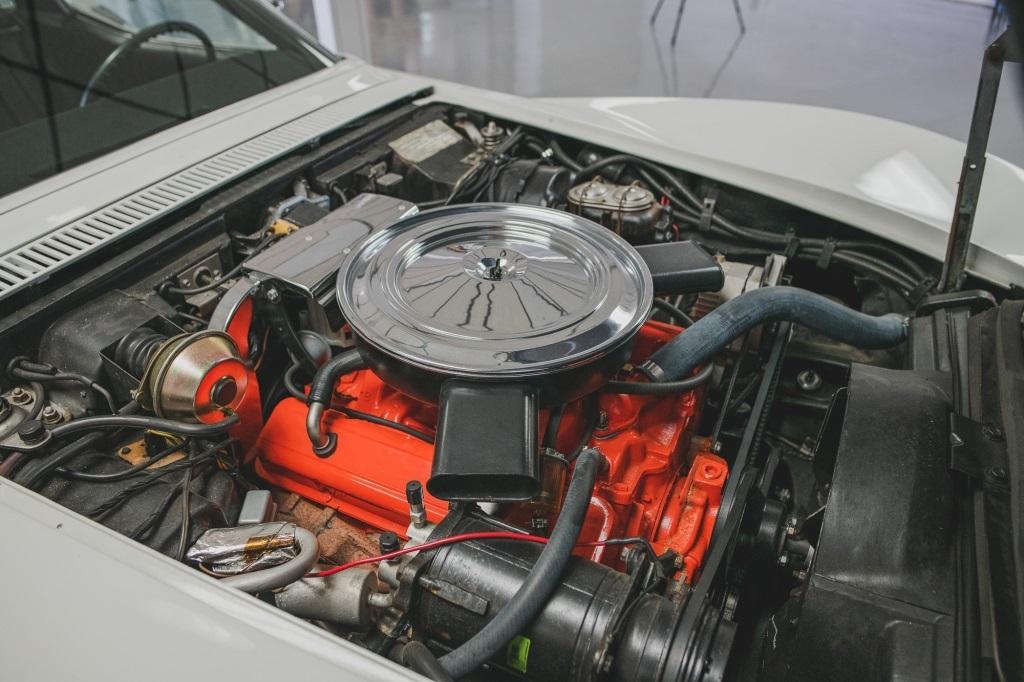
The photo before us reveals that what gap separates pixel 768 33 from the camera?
6.36 metres

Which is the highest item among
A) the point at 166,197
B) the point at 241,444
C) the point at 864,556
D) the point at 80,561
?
the point at 166,197

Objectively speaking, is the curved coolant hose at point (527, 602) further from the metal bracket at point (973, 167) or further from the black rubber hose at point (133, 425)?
the metal bracket at point (973, 167)

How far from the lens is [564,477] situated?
1203 millimetres

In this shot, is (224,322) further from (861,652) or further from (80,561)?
(861,652)

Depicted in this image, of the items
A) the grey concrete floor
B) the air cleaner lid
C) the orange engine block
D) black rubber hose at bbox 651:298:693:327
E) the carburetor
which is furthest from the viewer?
the grey concrete floor

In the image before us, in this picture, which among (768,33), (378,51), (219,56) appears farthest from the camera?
(768,33)

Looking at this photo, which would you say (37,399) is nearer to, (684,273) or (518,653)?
(518,653)

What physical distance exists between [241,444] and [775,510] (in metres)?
0.98

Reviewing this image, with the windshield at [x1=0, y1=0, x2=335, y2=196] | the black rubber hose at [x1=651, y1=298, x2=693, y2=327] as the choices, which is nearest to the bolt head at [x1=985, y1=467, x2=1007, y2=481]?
the black rubber hose at [x1=651, y1=298, x2=693, y2=327]

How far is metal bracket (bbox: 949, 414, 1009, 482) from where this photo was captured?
3.14 feet

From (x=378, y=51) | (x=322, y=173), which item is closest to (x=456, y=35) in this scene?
(x=378, y=51)

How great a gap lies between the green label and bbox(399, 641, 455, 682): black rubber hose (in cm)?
12

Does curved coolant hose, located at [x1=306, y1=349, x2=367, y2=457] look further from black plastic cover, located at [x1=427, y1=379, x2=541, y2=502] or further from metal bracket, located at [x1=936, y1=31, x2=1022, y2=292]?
metal bracket, located at [x1=936, y1=31, x2=1022, y2=292]

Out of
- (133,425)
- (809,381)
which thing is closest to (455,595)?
(133,425)
